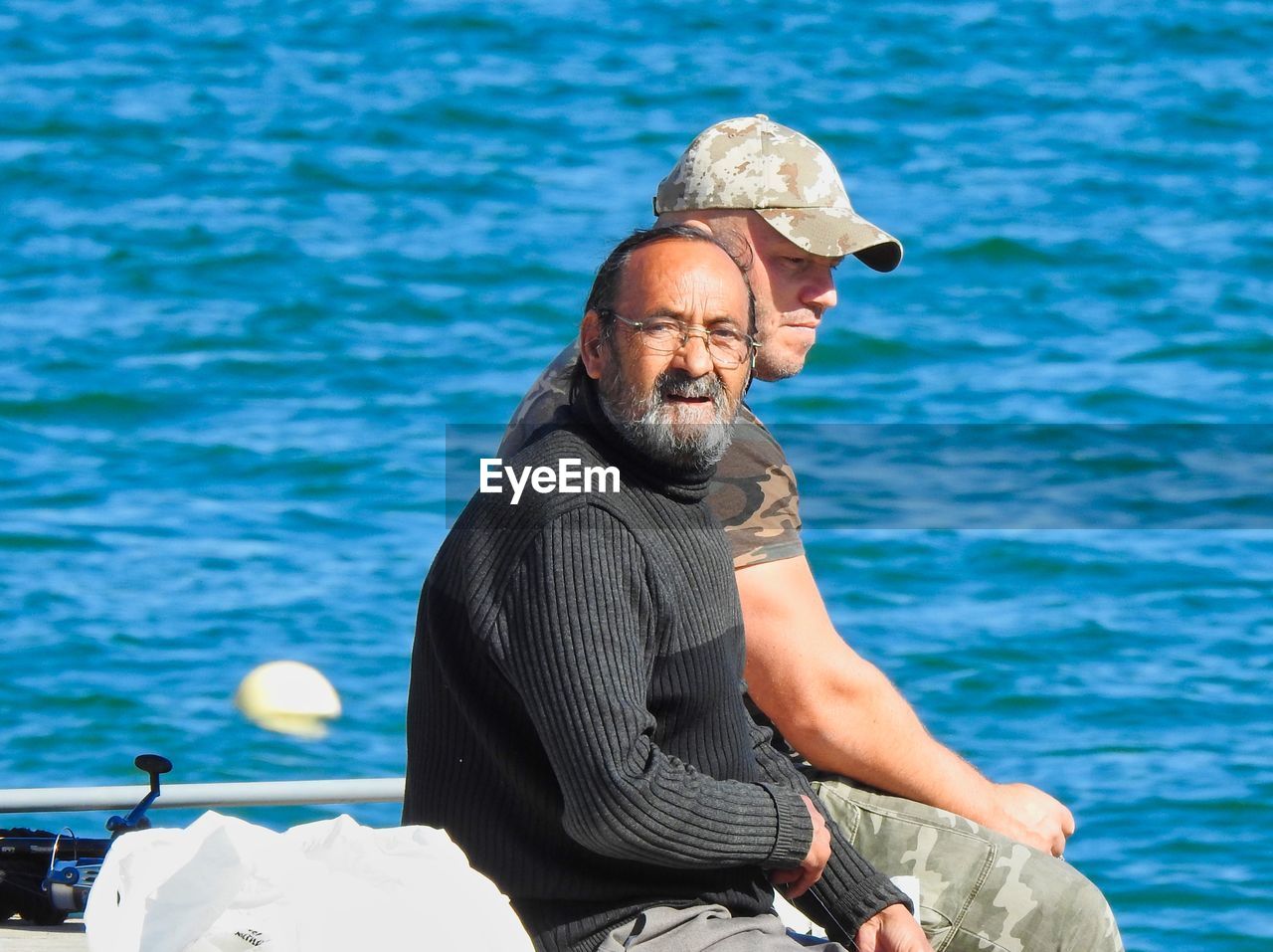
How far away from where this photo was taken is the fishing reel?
124 inches

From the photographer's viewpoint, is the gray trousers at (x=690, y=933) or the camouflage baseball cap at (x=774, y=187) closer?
the gray trousers at (x=690, y=933)

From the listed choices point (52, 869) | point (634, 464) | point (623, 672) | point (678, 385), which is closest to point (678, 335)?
point (678, 385)

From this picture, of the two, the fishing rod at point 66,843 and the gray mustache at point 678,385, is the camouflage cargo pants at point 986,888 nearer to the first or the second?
the gray mustache at point 678,385

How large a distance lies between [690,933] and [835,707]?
67 centimetres

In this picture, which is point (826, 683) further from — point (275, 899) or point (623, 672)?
point (275, 899)

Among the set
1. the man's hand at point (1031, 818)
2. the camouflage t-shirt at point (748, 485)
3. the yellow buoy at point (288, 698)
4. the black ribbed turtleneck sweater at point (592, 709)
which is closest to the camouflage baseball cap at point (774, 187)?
the camouflage t-shirt at point (748, 485)

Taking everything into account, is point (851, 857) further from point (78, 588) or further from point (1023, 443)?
point (1023, 443)

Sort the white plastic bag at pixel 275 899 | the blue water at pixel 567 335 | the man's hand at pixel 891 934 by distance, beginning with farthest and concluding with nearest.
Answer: the blue water at pixel 567 335, the man's hand at pixel 891 934, the white plastic bag at pixel 275 899

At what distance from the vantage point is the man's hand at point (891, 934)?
2494mm

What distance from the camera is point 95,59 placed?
15.6 m

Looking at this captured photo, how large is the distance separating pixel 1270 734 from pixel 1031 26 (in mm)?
9408

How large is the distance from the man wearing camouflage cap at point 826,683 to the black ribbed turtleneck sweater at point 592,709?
0.37 meters

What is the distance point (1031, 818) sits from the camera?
305 centimetres

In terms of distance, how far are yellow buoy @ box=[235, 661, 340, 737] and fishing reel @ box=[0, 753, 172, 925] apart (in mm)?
4720
